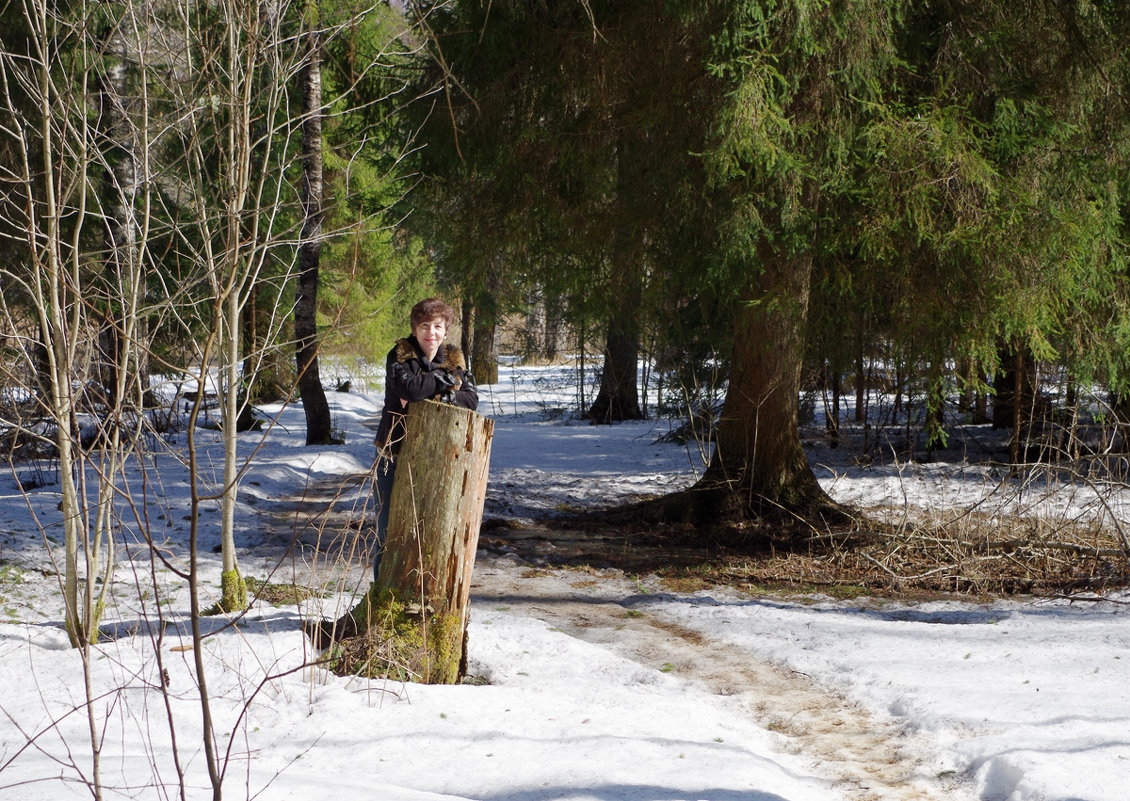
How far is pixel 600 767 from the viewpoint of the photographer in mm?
3383

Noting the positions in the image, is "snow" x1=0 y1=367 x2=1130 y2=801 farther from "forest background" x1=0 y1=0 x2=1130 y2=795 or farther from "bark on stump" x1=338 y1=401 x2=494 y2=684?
"forest background" x1=0 y1=0 x2=1130 y2=795

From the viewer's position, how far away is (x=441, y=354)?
487 centimetres

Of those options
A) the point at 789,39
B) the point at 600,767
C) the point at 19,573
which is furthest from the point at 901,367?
the point at 19,573

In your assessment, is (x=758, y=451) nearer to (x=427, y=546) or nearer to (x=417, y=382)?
(x=417, y=382)

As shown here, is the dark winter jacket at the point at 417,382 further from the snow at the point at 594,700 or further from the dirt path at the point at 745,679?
the dirt path at the point at 745,679

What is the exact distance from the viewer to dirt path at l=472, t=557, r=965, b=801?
3.56m

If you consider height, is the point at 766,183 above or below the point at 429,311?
above

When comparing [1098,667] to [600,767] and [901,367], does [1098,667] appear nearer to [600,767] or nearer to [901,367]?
[600,767]

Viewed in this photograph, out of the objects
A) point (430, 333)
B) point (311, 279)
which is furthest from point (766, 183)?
point (311, 279)

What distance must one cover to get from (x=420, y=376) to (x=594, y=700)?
1.77 metres

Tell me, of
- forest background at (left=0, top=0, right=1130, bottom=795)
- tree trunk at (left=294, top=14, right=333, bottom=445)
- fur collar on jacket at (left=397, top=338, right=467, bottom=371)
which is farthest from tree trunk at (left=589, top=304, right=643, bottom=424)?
fur collar on jacket at (left=397, top=338, right=467, bottom=371)

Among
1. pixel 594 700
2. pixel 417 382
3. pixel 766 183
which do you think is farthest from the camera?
pixel 766 183

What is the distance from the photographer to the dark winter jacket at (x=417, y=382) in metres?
4.57

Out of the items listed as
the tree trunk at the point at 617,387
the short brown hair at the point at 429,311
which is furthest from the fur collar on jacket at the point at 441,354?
the tree trunk at the point at 617,387
